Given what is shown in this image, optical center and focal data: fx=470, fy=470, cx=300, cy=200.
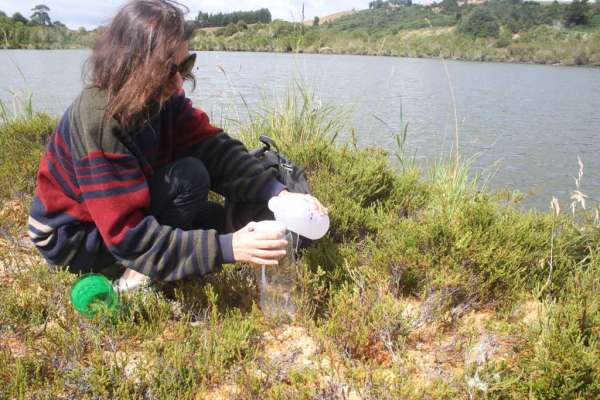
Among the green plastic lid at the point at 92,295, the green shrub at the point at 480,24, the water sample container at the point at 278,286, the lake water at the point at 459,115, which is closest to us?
the green plastic lid at the point at 92,295

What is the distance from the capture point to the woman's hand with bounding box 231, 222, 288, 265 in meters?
1.78

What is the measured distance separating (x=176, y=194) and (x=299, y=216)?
60cm

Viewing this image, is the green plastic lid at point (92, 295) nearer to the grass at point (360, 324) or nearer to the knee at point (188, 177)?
the grass at point (360, 324)

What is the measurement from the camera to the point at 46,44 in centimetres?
3038

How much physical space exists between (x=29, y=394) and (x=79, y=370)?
0.54ft

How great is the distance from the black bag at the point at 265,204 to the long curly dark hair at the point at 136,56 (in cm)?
88

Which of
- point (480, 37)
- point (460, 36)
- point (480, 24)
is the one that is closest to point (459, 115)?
point (460, 36)

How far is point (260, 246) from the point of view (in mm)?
1783

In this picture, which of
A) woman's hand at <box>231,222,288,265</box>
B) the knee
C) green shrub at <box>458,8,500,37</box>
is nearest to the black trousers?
the knee

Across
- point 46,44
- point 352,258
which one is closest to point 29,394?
point 352,258

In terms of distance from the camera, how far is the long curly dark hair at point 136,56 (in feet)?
5.83

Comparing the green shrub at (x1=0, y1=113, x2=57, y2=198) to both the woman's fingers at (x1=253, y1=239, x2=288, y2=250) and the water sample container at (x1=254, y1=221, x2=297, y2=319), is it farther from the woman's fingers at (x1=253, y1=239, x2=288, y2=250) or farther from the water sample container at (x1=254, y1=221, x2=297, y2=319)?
the woman's fingers at (x1=253, y1=239, x2=288, y2=250)

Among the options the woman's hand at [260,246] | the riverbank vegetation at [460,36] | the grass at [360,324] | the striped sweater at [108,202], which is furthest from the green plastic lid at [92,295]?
the riverbank vegetation at [460,36]

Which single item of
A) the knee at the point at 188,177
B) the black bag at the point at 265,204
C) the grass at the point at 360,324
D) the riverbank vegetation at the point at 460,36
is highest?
the riverbank vegetation at the point at 460,36
